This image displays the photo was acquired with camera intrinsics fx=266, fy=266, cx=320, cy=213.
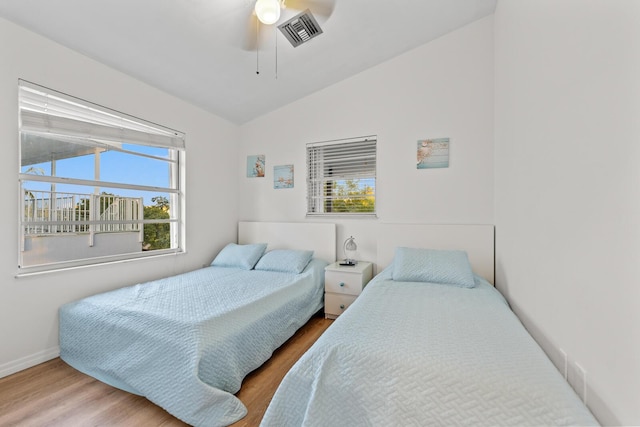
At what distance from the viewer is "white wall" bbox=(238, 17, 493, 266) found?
259 centimetres

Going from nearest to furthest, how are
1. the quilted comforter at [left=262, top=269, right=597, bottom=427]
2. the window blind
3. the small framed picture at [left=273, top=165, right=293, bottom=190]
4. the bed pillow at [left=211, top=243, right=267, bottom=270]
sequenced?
the quilted comforter at [left=262, top=269, right=597, bottom=427]
the window blind
the bed pillow at [left=211, top=243, right=267, bottom=270]
the small framed picture at [left=273, top=165, right=293, bottom=190]

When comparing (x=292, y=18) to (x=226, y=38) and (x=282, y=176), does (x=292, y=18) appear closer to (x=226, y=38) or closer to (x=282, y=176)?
(x=226, y=38)

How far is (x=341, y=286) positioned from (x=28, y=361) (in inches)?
96.4

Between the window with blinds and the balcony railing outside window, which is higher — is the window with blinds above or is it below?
above

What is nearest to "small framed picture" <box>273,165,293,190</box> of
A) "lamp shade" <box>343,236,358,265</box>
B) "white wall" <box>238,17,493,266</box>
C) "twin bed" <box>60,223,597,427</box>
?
"white wall" <box>238,17,493,266</box>

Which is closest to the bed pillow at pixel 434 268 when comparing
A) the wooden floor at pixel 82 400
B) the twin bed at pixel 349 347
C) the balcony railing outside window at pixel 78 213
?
the twin bed at pixel 349 347

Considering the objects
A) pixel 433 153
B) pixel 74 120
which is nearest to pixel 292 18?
pixel 433 153

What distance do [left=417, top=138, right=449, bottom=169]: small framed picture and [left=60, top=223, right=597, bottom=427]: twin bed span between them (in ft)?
2.16

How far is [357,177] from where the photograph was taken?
3.16m

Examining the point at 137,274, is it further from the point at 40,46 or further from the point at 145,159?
the point at 40,46

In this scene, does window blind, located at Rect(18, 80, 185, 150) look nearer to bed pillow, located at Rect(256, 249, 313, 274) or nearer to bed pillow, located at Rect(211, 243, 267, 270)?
bed pillow, located at Rect(211, 243, 267, 270)

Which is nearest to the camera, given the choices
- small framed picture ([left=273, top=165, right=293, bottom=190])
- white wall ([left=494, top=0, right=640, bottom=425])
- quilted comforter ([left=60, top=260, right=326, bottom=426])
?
white wall ([left=494, top=0, right=640, bottom=425])

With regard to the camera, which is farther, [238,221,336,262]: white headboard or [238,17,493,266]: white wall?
[238,221,336,262]: white headboard

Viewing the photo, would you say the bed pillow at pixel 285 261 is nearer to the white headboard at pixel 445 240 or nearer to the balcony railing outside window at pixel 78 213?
the white headboard at pixel 445 240
